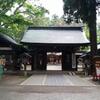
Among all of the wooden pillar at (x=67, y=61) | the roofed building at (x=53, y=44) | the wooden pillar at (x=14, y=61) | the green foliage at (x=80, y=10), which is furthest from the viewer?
the wooden pillar at (x=14, y=61)

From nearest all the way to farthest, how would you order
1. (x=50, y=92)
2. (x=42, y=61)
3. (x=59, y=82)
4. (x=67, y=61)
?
(x=50, y=92) < (x=59, y=82) < (x=67, y=61) < (x=42, y=61)

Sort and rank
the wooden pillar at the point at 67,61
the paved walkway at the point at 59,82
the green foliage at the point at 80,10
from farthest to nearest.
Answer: the wooden pillar at the point at 67,61 → the green foliage at the point at 80,10 → the paved walkway at the point at 59,82

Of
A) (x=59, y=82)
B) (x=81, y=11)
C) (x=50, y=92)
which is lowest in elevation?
(x=50, y=92)

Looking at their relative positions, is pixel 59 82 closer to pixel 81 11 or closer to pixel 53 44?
pixel 81 11

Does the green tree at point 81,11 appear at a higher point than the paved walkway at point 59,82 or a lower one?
higher

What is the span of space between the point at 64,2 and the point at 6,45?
9.47m

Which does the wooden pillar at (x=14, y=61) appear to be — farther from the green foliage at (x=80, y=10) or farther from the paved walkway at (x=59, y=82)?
the paved walkway at (x=59, y=82)

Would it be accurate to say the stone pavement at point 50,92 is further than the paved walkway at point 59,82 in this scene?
No

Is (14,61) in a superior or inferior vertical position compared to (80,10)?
inferior

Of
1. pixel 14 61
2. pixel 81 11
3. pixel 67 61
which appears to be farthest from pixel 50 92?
pixel 14 61

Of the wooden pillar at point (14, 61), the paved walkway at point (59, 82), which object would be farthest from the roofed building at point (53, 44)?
the paved walkway at point (59, 82)

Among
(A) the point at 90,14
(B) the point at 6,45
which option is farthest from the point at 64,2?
(B) the point at 6,45

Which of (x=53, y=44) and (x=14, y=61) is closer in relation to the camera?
(x=53, y=44)

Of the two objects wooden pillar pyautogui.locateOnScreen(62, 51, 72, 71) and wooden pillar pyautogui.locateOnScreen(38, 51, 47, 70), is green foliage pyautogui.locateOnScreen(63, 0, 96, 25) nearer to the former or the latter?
A: wooden pillar pyautogui.locateOnScreen(62, 51, 72, 71)
